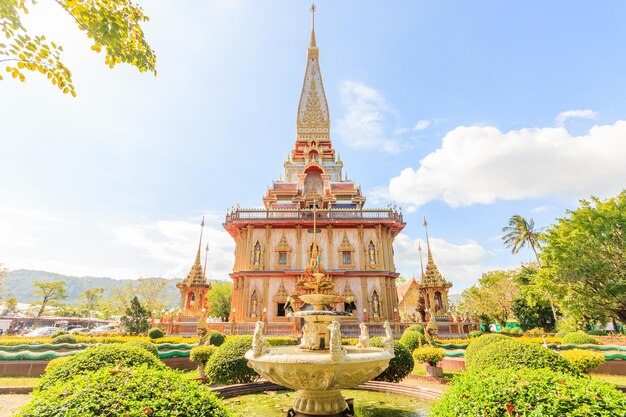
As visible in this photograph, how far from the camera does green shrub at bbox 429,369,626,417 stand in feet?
9.79

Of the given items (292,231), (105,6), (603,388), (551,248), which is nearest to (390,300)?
(292,231)

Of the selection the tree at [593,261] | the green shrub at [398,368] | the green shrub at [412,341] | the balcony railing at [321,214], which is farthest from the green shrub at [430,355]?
the balcony railing at [321,214]

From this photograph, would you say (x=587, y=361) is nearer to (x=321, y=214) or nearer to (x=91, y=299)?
(x=321, y=214)

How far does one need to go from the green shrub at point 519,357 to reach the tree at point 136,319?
74.0 feet

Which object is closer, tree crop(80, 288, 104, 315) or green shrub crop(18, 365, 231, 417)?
green shrub crop(18, 365, 231, 417)

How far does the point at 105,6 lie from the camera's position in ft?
12.1

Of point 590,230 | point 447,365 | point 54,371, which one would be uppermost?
point 590,230

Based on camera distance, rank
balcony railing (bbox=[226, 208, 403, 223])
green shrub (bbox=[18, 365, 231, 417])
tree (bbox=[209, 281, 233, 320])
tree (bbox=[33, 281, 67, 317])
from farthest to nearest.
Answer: tree (bbox=[209, 281, 233, 320]) → tree (bbox=[33, 281, 67, 317]) → balcony railing (bbox=[226, 208, 403, 223]) → green shrub (bbox=[18, 365, 231, 417])

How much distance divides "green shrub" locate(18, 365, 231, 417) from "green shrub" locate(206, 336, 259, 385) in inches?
226

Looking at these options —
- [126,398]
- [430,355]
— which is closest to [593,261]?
[430,355]

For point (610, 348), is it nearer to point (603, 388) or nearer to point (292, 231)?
point (603, 388)

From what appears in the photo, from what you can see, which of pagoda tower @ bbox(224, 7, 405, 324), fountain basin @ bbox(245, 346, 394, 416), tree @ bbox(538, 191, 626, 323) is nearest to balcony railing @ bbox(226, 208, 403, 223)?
pagoda tower @ bbox(224, 7, 405, 324)

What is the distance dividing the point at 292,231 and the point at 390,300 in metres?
10.4

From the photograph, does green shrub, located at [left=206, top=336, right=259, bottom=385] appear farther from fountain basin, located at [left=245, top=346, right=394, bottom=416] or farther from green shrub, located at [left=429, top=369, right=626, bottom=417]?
green shrub, located at [left=429, top=369, right=626, bottom=417]
